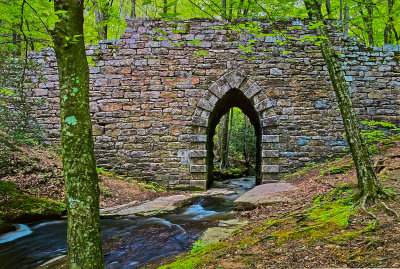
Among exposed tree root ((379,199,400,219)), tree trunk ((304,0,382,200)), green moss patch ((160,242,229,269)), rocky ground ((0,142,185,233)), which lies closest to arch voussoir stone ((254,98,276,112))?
rocky ground ((0,142,185,233))

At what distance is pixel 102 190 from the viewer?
6.72 m

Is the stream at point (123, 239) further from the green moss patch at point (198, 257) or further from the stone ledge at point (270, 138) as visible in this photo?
the stone ledge at point (270, 138)

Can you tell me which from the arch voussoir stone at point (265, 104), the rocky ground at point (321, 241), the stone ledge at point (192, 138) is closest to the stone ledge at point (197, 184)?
the stone ledge at point (192, 138)

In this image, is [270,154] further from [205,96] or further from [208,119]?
[205,96]

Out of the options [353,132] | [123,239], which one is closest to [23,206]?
[123,239]

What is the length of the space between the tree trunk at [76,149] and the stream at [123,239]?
1.44m

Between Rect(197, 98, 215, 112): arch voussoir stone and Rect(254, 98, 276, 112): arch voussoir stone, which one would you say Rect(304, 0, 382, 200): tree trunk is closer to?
Rect(254, 98, 276, 112): arch voussoir stone

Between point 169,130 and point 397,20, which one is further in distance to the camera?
point 397,20

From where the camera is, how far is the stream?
3.83 m

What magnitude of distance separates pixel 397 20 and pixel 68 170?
13613 mm

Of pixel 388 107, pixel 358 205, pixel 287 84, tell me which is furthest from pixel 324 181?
pixel 388 107

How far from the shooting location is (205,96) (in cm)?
817

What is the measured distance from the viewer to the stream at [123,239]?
383cm

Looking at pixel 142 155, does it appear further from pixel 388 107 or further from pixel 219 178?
pixel 388 107
